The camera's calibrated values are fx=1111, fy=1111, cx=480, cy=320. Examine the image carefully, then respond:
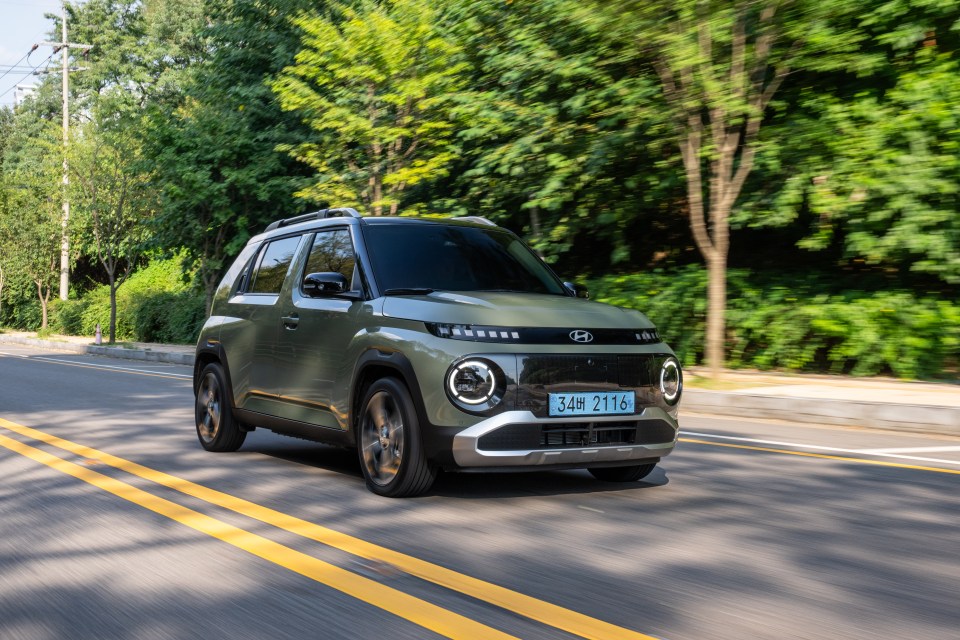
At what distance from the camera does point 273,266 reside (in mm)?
8125

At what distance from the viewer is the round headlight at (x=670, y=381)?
6414 mm

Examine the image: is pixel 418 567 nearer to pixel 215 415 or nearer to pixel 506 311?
pixel 506 311

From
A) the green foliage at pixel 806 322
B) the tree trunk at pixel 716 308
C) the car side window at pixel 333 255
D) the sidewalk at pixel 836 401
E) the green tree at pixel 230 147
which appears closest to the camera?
the car side window at pixel 333 255

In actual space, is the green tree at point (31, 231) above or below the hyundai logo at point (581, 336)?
above

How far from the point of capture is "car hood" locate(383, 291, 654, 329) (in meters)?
6.04

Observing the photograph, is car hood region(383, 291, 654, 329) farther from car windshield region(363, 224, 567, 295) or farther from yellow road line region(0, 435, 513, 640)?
yellow road line region(0, 435, 513, 640)

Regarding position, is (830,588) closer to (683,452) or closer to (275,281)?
(683,452)

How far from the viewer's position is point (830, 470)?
7.74 m

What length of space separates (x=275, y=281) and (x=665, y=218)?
1443 cm

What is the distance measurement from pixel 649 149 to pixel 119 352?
57.9 ft

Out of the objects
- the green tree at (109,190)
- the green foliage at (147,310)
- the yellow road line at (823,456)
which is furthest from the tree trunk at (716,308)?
the green tree at (109,190)

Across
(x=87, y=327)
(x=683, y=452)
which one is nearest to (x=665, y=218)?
(x=683, y=452)

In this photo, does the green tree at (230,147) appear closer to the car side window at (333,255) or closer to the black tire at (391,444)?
the car side window at (333,255)

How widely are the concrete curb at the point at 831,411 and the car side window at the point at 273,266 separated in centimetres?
580
